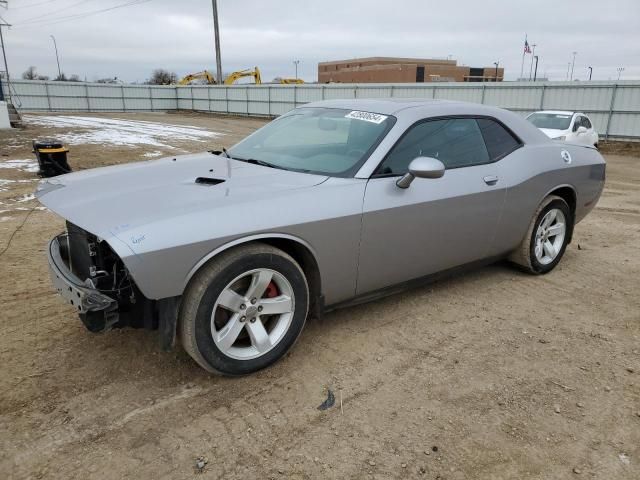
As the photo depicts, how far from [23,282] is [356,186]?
3.05m

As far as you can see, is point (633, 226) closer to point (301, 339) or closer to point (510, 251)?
point (510, 251)

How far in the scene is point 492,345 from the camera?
11.3 feet

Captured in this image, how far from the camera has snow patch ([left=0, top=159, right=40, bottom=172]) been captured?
10666 millimetres

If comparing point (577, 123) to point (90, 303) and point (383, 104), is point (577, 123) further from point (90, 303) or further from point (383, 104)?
point (90, 303)

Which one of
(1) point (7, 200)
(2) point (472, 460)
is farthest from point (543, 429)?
(1) point (7, 200)

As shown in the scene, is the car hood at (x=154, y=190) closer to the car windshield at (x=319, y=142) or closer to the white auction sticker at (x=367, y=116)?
the car windshield at (x=319, y=142)

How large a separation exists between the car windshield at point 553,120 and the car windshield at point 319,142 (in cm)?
1201

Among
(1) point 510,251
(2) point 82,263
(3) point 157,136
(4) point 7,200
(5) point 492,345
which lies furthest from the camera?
(3) point 157,136

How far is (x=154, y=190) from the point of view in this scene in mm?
3021

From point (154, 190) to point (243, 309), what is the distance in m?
0.91

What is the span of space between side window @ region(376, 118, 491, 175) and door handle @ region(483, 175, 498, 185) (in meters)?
0.14

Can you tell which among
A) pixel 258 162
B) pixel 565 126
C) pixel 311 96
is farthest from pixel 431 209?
pixel 311 96

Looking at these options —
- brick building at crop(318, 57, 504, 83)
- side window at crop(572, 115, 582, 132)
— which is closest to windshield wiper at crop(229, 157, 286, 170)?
side window at crop(572, 115, 582, 132)

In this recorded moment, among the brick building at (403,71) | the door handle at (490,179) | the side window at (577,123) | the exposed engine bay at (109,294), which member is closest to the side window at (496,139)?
the door handle at (490,179)
